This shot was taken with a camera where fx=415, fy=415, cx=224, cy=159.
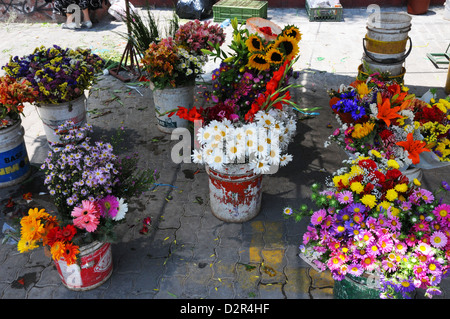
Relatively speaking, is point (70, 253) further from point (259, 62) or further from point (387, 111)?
point (387, 111)

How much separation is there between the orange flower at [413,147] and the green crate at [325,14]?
8.24 meters

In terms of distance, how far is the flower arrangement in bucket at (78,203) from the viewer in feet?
9.82

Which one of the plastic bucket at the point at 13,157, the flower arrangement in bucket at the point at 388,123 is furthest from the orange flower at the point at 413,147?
the plastic bucket at the point at 13,157

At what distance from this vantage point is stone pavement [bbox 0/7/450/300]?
138 inches

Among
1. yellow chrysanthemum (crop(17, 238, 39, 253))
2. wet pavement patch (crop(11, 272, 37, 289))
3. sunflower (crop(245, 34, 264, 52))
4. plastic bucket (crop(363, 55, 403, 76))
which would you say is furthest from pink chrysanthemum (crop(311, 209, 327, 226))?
plastic bucket (crop(363, 55, 403, 76))

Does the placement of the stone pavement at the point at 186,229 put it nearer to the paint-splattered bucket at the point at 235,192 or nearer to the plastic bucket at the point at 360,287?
the paint-splattered bucket at the point at 235,192

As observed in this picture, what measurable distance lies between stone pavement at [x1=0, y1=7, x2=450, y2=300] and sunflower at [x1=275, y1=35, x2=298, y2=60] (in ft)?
4.28

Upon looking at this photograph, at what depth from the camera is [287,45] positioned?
15.2ft

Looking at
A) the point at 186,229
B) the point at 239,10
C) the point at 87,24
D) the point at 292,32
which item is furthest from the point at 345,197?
the point at 87,24

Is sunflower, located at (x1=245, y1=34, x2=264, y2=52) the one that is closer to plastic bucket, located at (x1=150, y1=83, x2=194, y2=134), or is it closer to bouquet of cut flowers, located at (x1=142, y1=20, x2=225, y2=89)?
bouquet of cut flowers, located at (x1=142, y1=20, x2=225, y2=89)

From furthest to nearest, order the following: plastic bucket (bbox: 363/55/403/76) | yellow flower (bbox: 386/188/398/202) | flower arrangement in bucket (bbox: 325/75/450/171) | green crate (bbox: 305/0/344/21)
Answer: green crate (bbox: 305/0/344/21) < plastic bucket (bbox: 363/55/403/76) < flower arrangement in bucket (bbox: 325/75/450/171) < yellow flower (bbox: 386/188/398/202)

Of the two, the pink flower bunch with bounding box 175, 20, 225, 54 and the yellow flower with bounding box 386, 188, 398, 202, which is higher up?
the pink flower bunch with bounding box 175, 20, 225, 54

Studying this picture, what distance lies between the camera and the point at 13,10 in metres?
11.8
